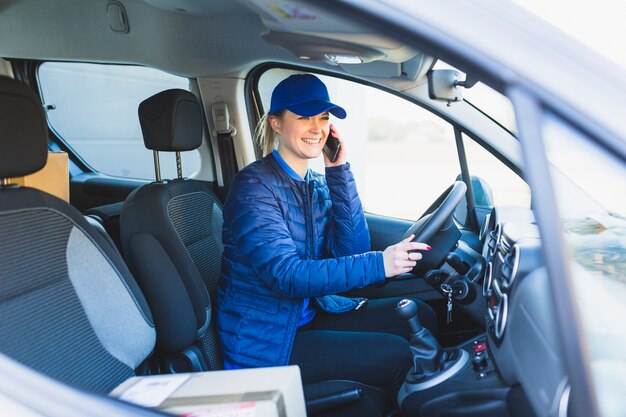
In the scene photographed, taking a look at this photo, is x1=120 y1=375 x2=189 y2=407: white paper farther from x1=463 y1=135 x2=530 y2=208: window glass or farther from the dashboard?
x1=463 y1=135 x2=530 y2=208: window glass

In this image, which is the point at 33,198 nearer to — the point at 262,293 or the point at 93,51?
the point at 262,293

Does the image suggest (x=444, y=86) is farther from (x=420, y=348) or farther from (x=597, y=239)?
(x=597, y=239)

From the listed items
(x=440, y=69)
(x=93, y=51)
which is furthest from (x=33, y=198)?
(x=93, y=51)

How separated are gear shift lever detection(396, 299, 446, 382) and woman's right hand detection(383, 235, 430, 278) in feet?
0.35

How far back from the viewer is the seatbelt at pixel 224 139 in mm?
3088

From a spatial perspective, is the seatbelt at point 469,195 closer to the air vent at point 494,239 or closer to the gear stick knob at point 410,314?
the air vent at point 494,239

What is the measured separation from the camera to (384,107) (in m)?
2.56

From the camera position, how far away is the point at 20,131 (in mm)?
1383

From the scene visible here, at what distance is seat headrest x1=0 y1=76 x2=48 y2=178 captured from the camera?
1.35 metres

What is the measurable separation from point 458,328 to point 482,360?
79 centimetres

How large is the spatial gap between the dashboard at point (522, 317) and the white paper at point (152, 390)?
58cm

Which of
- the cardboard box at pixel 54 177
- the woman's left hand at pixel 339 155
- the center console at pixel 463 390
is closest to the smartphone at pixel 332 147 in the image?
the woman's left hand at pixel 339 155

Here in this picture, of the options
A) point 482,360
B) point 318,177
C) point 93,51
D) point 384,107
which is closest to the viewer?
point 482,360

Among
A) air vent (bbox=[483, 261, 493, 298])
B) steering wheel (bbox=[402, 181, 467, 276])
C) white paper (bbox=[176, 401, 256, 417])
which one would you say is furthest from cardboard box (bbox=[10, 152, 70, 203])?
white paper (bbox=[176, 401, 256, 417])
